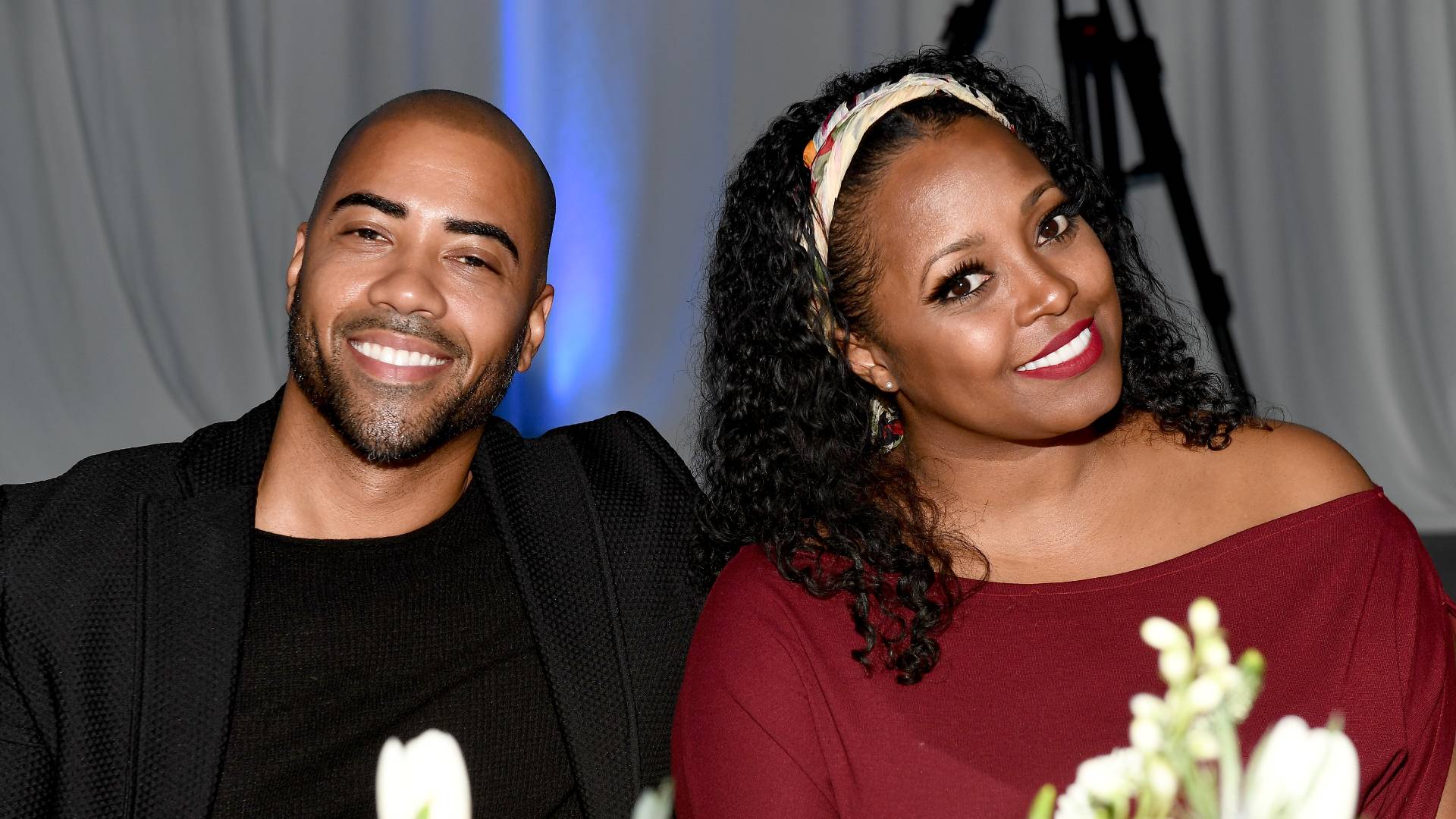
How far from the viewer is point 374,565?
5.74 feet

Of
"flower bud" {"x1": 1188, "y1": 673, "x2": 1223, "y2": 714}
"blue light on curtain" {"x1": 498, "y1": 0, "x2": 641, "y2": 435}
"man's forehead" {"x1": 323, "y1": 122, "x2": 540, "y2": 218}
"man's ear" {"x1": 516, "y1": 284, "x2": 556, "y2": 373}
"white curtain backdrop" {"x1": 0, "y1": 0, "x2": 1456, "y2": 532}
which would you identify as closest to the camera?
"flower bud" {"x1": 1188, "y1": 673, "x2": 1223, "y2": 714}

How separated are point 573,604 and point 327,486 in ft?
1.16

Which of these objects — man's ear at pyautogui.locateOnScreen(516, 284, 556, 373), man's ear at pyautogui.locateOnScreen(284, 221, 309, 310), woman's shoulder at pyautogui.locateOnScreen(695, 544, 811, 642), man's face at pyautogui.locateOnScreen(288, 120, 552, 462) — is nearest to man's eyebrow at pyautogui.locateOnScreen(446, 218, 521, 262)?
man's face at pyautogui.locateOnScreen(288, 120, 552, 462)

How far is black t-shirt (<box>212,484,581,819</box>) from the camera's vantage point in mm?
1601

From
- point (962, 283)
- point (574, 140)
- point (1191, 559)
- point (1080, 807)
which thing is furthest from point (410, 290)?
point (574, 140)

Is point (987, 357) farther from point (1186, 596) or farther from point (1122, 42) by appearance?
point (1122, 42)

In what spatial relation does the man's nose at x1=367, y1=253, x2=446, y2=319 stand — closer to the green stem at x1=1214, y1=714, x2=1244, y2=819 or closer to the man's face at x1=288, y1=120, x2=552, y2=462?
the man's face at x1=288, y1=120, x2=552, y2=462

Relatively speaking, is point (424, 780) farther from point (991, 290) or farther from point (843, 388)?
point (843, 388)

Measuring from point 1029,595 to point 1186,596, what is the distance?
0.18 meters

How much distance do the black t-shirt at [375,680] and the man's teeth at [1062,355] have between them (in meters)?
0.73

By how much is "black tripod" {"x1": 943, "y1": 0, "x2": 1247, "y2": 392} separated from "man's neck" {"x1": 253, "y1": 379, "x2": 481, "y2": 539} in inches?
138

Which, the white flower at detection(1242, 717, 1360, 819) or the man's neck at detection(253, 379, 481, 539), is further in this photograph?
the man's neck at detection(253, 379, 481, 539)

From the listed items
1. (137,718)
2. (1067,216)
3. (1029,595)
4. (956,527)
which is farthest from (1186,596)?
(137,718)

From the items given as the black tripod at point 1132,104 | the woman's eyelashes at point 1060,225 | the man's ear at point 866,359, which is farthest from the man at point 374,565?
the black tripod at point 1132,104
